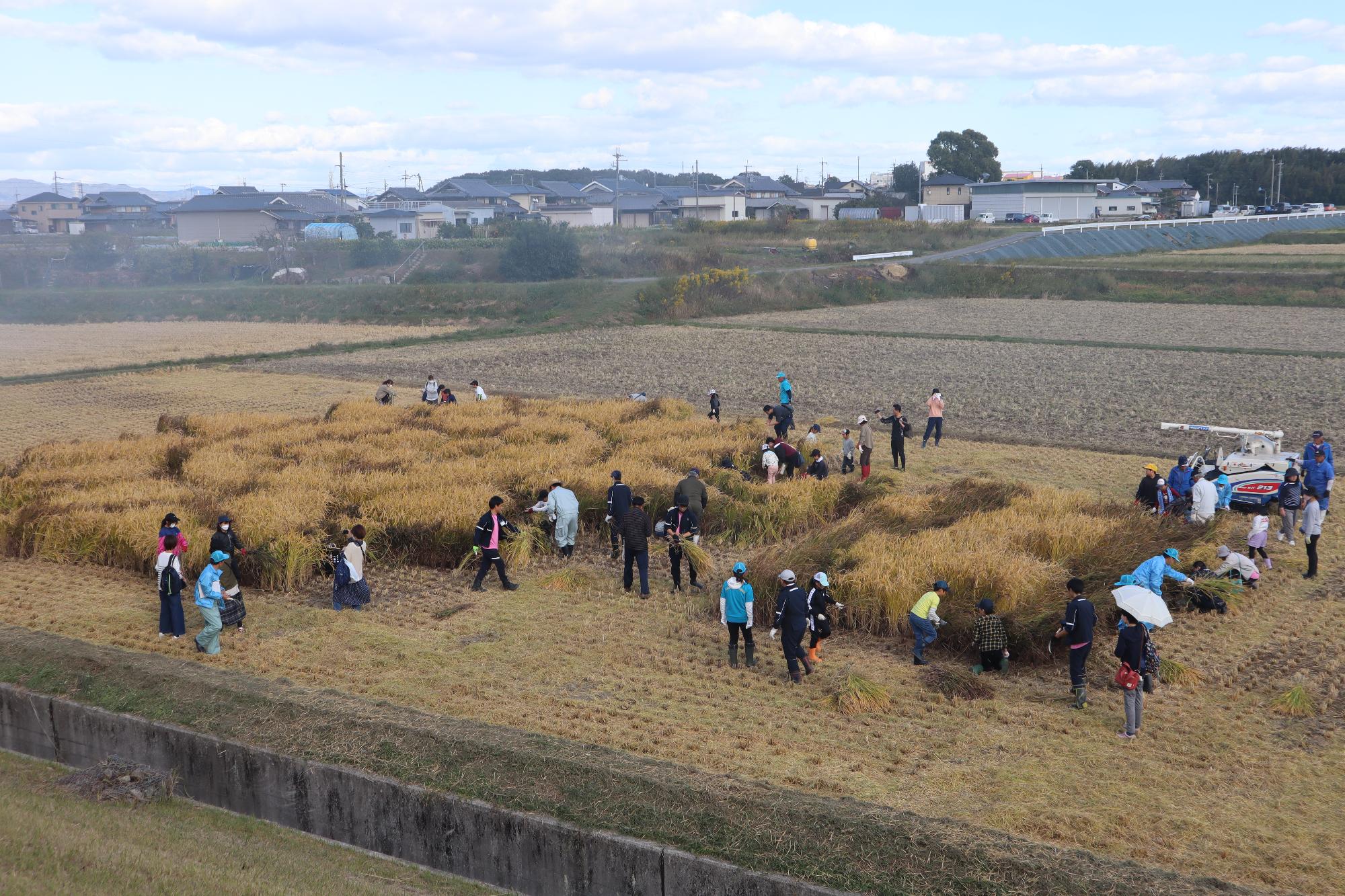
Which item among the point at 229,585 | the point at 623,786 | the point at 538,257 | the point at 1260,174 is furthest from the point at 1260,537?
the point at 1260,174

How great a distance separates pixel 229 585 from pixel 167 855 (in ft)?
14.4

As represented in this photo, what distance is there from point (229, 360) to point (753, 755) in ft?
106

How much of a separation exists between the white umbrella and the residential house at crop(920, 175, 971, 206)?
8233cm

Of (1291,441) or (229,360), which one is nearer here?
(1291,441)

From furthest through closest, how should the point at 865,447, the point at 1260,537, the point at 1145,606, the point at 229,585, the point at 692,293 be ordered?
the point at 692,293 < the point at 865,447 < the point at 1260,537 < the point at 229,585 < the point at 1145,606

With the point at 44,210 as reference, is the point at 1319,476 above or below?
below

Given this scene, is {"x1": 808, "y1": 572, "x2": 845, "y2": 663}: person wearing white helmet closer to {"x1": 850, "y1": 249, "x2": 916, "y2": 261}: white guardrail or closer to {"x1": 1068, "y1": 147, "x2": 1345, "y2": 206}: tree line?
{"x1": 850, "y1": 249, "x2": 916, "y2": 261}: white guardrail

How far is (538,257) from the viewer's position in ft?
192

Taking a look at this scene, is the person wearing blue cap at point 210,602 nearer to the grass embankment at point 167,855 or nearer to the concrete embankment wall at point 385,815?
the concrete embankment wall at point 385,815

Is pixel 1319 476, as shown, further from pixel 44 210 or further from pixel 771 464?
pixel 44 210

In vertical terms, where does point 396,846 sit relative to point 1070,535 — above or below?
below

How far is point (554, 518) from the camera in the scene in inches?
551

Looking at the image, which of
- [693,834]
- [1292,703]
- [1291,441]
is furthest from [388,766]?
[1291,441]

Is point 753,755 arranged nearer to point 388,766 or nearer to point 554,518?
point 388,766
